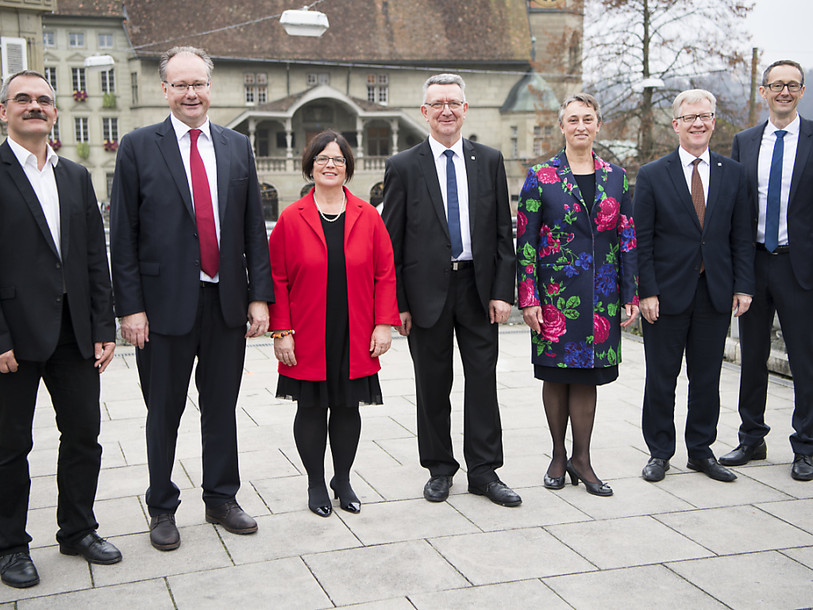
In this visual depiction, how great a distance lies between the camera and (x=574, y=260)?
16.6ft

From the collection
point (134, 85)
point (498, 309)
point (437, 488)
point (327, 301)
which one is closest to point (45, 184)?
point (327, 301)

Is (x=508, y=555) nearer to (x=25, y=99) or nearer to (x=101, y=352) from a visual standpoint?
(x=101, y=352)

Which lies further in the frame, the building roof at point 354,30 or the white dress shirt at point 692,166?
the building roof at point 354,30

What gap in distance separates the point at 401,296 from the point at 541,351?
85 centimetres

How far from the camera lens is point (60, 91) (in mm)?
48312

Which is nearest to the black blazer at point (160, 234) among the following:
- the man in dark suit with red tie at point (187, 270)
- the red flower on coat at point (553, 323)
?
the man in dark suit with red tie at point (187, 270)

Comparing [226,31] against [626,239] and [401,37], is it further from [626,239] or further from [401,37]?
[626,239]

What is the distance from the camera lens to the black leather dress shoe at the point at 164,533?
14.2 feet

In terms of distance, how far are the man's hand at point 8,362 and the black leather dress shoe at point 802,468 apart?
4306mm

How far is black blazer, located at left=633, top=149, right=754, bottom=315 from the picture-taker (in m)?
5.38

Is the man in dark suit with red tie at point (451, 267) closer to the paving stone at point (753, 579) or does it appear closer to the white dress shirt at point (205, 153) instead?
the white dress shirt at point (205, 153)

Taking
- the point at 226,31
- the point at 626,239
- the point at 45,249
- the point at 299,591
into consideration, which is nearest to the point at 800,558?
the point at 626,239

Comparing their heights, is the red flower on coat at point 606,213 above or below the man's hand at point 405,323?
above

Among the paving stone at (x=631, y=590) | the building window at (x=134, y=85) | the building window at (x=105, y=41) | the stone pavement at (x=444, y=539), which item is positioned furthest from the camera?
the building window at (x=105, y=41)
